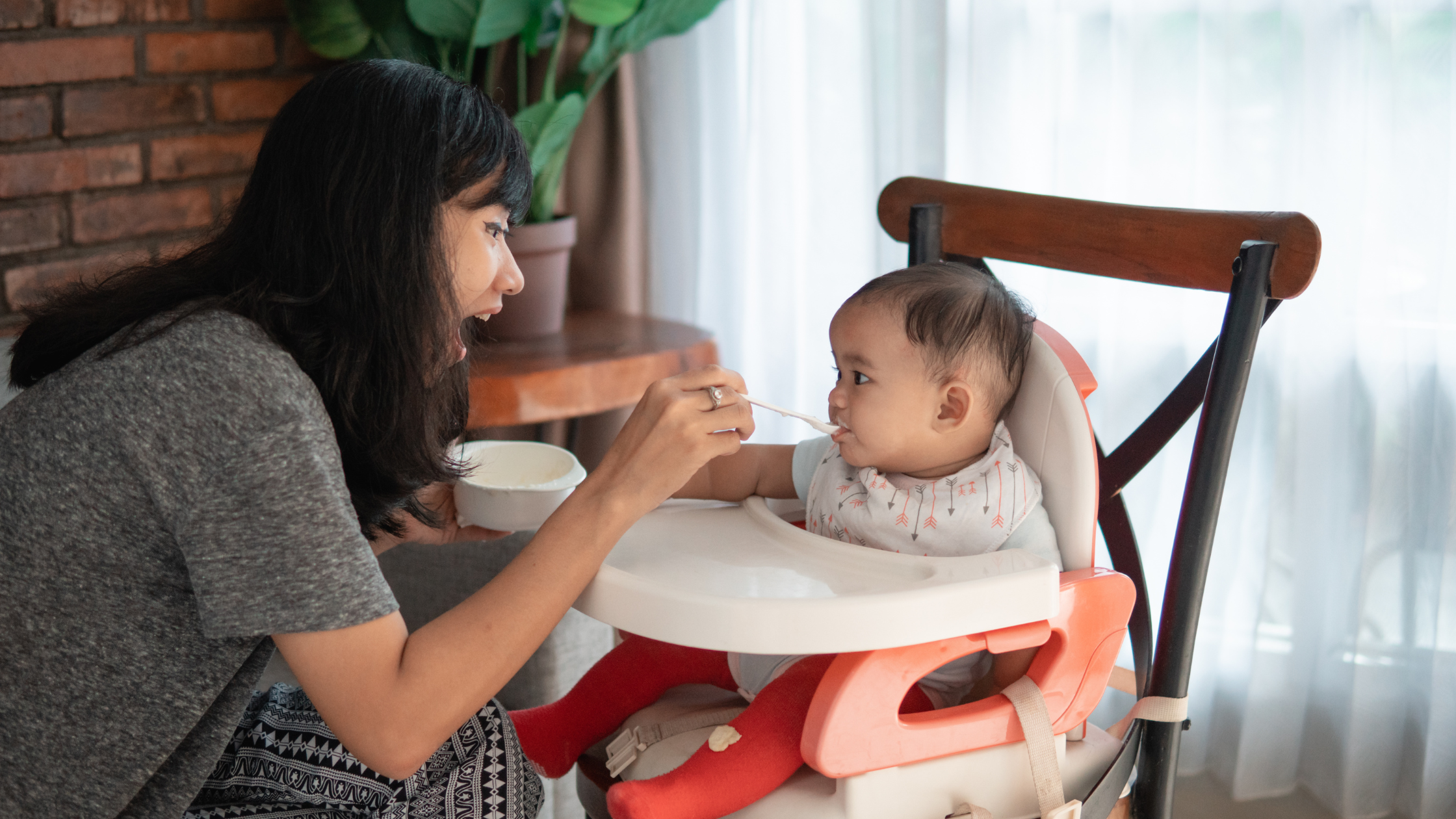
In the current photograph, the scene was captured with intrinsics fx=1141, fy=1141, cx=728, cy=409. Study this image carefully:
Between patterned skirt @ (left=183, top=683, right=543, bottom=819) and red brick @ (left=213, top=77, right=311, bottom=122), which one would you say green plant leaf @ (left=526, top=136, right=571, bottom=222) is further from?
patterned skirt @ (left=183, top=683, right=543, bottom=819)

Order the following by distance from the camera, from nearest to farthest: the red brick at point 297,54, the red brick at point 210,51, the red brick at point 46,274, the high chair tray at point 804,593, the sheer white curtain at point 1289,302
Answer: the high chair tray at point 804,593, the sheer white curtain at point 1289,302, the red brick at point 46,274, the red brick at point 210,51, the red brick at point 297,54

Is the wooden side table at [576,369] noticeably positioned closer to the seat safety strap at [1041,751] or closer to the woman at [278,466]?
the woman at [278,466]

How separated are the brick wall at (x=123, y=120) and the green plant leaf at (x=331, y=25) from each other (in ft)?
0.86

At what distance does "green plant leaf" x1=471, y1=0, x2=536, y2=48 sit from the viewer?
173 centimetres

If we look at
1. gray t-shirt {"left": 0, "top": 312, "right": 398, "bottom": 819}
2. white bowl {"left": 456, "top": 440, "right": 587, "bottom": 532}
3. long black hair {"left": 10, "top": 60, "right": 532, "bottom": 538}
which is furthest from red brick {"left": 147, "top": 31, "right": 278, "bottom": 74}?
gray t-shirt {"left": 0, "top": 312, "right": 398, "bottom": 819}

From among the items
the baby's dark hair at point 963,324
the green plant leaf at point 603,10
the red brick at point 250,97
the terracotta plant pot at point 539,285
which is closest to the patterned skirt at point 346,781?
the baby's dark hair at point 963,324

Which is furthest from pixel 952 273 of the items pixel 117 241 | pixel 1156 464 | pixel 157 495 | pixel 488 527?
pixel 117 241

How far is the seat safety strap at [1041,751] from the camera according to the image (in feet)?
2.79

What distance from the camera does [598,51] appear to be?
1.86 metres

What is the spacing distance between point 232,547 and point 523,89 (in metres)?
1.34

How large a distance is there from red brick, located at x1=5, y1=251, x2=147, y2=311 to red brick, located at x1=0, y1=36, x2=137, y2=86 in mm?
286

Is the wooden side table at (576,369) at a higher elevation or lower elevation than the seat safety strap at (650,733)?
higher

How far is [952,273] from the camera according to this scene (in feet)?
3.32

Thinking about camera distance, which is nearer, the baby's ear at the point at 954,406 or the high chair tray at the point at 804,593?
the high chair tray at the point at 804,593
